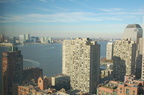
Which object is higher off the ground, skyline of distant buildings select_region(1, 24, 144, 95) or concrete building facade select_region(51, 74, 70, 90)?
skyline of distant buildings select_region(1, 24, 144, 95)

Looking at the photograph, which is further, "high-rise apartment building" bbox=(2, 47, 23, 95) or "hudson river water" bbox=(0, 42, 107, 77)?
"hudson river water" bbox=(0, 42, 107, 77)

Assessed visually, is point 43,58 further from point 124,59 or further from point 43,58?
point 124,59

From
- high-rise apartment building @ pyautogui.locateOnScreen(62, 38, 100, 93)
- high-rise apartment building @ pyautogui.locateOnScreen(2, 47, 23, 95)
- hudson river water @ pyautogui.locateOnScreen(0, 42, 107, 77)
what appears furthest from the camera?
hudson river water @ pyautogui.locateOnScreen(0, 42, 107, 77)

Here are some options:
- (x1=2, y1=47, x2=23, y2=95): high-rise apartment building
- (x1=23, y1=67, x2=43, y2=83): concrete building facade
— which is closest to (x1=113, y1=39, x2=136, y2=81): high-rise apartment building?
(x1=23, y1=67, x2=43, y2=83): concrete building facade

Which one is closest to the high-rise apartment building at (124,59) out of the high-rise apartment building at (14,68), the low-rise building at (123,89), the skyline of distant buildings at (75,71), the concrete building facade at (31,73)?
the skyline of distant buildings at (75,71)

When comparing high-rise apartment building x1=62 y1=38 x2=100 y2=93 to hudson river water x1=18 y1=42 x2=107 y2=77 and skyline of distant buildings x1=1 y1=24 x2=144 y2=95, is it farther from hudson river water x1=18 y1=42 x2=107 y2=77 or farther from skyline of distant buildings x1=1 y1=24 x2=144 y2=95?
hudson river water x1=18 y1=42 x2=107 y2=77

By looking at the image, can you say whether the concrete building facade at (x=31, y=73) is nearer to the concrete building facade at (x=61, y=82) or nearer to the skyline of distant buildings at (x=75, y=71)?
the skyline of distant buildings at (x=75, y=71)
